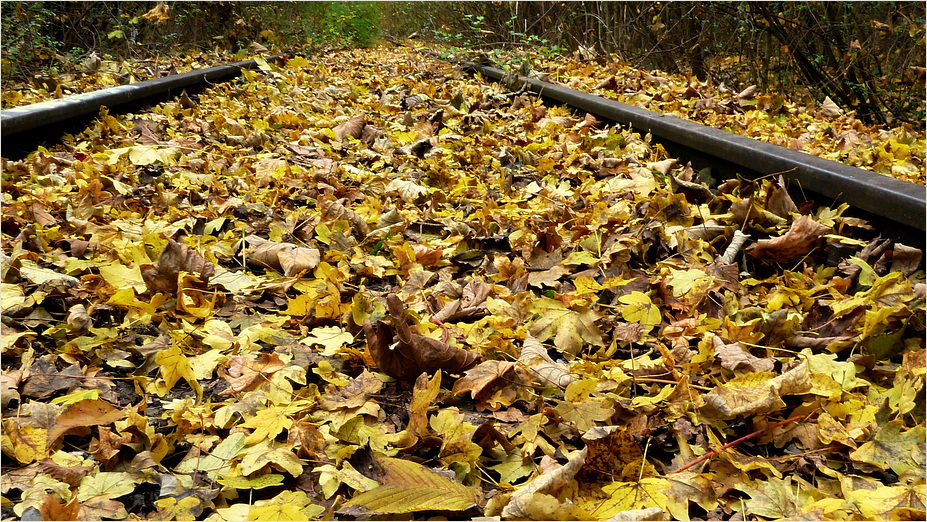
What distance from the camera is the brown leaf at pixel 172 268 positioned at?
88.2 inches

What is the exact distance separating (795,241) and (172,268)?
2169 mm

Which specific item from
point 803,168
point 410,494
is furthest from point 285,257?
point 803,168

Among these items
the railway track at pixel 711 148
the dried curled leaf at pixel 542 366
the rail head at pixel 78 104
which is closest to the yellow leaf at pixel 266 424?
the dried curled leaf at pixel 542 366

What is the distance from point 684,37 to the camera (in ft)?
27.4

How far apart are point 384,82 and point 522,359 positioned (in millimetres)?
7150

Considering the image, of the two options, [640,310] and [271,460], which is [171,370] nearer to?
[271,460]

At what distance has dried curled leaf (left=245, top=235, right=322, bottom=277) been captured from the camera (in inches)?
99.2

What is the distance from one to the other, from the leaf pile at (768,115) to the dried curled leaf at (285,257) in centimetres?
286

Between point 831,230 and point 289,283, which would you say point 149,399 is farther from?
point 831,230

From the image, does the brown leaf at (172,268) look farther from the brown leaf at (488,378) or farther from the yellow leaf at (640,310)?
the yellow leaf at (640,310)

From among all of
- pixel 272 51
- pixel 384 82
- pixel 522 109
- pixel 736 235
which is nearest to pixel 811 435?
pixel 736 235

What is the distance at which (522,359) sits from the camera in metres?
1.88

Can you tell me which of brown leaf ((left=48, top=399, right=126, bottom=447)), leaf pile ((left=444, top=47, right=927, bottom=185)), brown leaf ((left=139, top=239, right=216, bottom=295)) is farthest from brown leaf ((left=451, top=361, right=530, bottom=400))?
leaf pile ((left=444, top=47, right=927, bottom=185))

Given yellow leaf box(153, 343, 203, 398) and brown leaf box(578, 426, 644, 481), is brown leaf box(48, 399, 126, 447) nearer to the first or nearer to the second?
yellow leaf box(153, 343, 203, 398)
